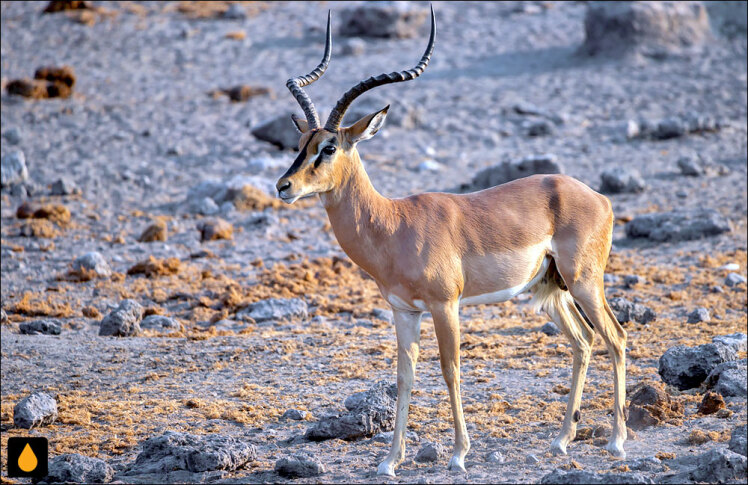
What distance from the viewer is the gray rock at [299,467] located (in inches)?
301

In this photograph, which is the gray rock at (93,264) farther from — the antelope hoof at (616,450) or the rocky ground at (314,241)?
the antelope hoof at (616,450)

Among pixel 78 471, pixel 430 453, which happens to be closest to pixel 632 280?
pixel 430 453

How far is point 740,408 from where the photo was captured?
29.3 feet

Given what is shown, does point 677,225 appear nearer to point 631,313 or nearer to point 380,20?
point 631,313

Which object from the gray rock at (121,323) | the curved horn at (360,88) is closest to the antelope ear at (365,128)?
the curved horn at (360,88)

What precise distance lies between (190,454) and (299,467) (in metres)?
0.95

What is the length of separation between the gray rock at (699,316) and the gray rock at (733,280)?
5.77 feet

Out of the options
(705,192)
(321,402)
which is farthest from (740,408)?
(705,192)

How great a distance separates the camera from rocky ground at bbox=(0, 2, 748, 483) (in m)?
8.71

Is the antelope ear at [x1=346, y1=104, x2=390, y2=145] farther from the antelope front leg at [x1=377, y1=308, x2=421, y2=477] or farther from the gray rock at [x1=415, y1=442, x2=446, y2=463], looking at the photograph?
the gray rock at [x1=415, y1=442, x2=446, y2=463]

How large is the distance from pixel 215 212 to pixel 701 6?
1588cm

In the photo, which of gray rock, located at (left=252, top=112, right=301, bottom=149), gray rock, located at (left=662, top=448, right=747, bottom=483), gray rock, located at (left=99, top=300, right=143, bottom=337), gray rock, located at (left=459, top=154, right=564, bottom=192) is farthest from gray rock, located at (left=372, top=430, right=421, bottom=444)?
gray rock, located at (left=252, top=112, right=301, bottom=149)

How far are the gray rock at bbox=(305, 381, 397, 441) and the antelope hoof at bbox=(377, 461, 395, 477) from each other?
0.94 m

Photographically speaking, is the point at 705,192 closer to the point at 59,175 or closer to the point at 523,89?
the point at 523,89
